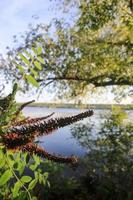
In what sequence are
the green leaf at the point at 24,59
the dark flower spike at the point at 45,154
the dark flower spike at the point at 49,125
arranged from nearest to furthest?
the dark flower spike at the point at 49,125 < the dark flower spike at the point at 45,154 < the green leaf at the point at 24,59

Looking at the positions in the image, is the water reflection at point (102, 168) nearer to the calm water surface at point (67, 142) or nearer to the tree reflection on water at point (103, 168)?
the tree reflection on water at point (103, 168)

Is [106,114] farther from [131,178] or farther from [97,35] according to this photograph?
[97,35]

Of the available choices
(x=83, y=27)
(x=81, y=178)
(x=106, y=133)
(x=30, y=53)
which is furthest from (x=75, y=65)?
(x=30, y=53)

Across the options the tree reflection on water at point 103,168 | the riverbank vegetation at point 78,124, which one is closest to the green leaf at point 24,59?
the riverbank vegetation at point 78,124

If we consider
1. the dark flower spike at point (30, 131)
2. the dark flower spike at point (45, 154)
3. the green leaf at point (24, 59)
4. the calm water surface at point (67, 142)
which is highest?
the green leaf at point (24, 59)

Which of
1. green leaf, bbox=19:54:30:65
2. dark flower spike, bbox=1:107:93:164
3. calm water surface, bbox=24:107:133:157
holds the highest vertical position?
green leaf, bbox=19:54:30:65

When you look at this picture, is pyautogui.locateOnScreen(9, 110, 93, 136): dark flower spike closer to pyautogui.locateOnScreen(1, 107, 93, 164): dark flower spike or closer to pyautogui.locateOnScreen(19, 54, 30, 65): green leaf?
pyautogui.locateOnScreen(1, 107, 93, 164): dark flower spike

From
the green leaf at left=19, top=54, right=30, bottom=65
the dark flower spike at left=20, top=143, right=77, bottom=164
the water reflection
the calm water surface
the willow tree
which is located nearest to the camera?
the dark flower spike at left=20, top=143, right=77, bottom=164

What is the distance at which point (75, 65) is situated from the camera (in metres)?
30.3

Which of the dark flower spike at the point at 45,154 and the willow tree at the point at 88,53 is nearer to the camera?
the dark flower spike at the point at 45,154

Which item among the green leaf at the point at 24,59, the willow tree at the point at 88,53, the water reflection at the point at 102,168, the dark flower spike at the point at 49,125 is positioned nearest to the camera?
the dark flower spike at the point at 49,125

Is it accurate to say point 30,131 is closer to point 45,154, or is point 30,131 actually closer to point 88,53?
point 45,154

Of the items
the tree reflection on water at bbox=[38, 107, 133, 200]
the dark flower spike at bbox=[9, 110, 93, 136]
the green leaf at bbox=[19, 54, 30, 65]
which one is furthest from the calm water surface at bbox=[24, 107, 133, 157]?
the tree reflection on water at bbox=[38, 107, 133, 200]

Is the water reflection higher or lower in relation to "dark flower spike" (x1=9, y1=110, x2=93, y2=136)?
lower
